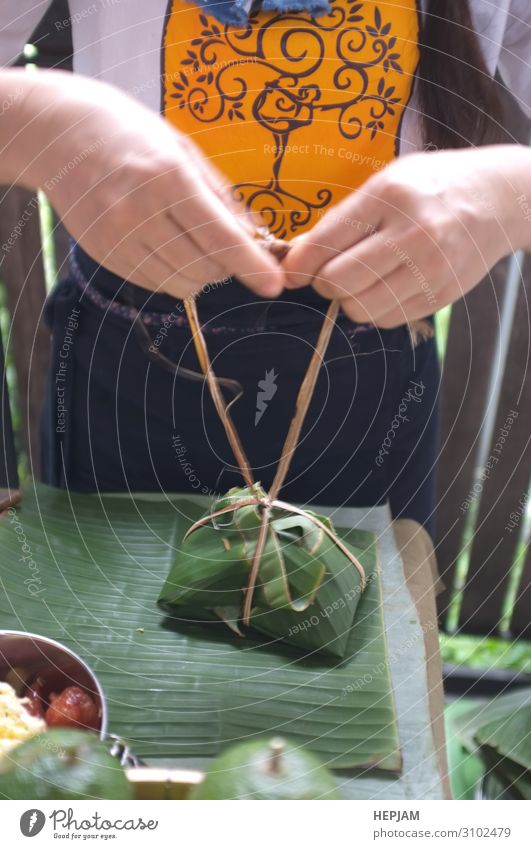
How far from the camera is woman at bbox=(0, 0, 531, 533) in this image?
29 centimetres

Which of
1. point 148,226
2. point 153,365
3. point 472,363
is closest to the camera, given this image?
point 148,226

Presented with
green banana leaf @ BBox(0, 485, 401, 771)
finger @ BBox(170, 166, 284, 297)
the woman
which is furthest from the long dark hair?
green banana leaf @ BBox(0, 485, 401, 771)

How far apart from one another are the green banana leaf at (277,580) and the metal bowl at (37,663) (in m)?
0.07

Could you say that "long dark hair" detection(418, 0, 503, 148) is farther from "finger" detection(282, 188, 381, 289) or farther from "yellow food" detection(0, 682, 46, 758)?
"yellow food" detection(0, 682, 46, 758)

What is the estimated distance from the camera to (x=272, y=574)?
353mm

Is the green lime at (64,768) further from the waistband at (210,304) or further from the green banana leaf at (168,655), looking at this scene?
the waistband at (210,304)

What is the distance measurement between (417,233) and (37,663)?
0.25 metres

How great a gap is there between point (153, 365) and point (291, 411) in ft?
0.27

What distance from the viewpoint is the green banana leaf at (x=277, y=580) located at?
35 cm

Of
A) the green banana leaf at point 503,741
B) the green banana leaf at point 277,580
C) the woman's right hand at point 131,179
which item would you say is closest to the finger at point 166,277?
the woman's right hand at point 131,179

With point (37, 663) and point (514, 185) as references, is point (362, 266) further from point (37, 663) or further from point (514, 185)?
point (37, 663)

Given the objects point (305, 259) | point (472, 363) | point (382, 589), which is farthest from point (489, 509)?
point (305, 259)
